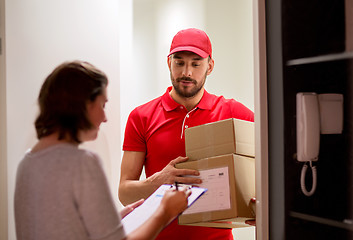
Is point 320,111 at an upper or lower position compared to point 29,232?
upper

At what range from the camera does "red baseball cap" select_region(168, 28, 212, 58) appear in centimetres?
171

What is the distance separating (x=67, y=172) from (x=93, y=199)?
0.29 ft

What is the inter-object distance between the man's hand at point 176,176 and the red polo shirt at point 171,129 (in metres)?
0.18

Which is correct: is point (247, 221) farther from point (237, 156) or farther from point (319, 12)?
point (319, 12)

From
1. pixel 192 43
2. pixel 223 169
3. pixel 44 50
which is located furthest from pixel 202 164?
pixel 44 50

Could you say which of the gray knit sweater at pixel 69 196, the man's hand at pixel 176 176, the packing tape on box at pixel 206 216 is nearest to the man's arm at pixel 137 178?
the man's hand at pixel 176 176

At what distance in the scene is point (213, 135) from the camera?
4.73 ft

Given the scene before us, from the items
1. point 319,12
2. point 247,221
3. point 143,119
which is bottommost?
point 247,221

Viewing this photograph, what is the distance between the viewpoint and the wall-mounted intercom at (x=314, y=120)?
4.63 feet

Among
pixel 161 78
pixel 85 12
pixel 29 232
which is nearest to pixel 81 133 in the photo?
pixel 29 232

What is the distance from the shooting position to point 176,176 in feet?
4.83

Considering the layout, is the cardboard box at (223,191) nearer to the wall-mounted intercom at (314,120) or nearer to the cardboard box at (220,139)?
the cardboard box at (220,139)

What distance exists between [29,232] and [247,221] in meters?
0.86

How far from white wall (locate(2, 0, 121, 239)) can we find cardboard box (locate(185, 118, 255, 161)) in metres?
0.35
